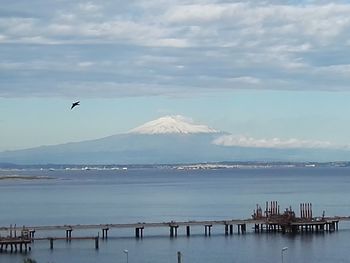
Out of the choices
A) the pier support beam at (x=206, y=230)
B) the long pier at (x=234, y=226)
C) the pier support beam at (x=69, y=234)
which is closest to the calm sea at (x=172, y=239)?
the pier support beam at (x=206, y=230)

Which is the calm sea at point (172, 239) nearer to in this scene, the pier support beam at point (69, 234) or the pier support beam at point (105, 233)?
the pier support beam at point (105, 233)

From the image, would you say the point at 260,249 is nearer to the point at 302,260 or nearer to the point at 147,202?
the point at 302,260

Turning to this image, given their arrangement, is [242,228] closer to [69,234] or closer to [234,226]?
[234,226]

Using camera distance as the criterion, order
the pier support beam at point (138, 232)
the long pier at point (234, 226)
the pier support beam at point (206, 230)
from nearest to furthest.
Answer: the long pier at point (234, 226)
the pier support beam at point (138, 232)
the pier support beam at point (206, 230)

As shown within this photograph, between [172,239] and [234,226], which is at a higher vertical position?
[234,226]

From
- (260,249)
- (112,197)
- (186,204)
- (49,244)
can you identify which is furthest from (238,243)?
(112,197)

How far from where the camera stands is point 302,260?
57.6 meters

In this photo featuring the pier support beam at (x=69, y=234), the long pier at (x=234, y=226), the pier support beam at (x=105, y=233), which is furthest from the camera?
the pier support beam at (x=105, y=233)

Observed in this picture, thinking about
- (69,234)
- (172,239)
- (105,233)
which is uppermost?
(69,234)

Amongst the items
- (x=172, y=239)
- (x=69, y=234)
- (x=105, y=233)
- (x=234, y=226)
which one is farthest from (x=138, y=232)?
(x=234, y=226)

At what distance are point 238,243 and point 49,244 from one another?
591 inches

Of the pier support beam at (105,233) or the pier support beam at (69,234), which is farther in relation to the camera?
the pier support beam at (105,233)

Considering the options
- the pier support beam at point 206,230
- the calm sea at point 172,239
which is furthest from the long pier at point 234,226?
the calm sea at point 172,239

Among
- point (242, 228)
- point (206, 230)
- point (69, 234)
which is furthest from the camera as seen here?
point (242, 228)
